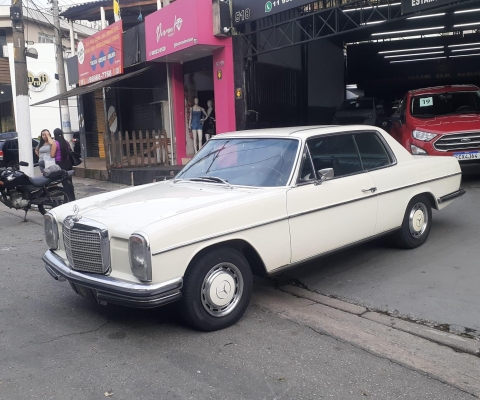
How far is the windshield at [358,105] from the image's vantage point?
722 inches

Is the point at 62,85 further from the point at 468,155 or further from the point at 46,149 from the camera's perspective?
the point at 468,155

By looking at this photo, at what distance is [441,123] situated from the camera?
10117mm

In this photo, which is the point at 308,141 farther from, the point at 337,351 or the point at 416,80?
the point at 416,80

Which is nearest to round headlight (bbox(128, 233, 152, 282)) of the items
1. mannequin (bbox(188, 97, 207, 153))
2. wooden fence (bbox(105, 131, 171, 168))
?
wooden fence (bbox(105, 131, 171, 168))

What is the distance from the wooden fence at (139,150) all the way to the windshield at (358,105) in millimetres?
6788

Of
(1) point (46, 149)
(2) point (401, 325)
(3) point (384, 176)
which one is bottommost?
(2) point (401, 325)

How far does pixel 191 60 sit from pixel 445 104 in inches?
298

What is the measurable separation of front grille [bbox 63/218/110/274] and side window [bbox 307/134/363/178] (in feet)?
7.37

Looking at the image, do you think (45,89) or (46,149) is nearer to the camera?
(46,149)

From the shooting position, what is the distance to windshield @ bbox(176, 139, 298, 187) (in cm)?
504

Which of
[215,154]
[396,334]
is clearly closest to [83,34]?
[215,154]

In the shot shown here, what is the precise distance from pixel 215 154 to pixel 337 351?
2655 millimetres

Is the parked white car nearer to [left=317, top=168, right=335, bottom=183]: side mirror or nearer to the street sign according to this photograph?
[left=317, top=168, right=335, bottom=183]: side mirror

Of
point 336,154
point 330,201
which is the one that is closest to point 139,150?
point 336,154
